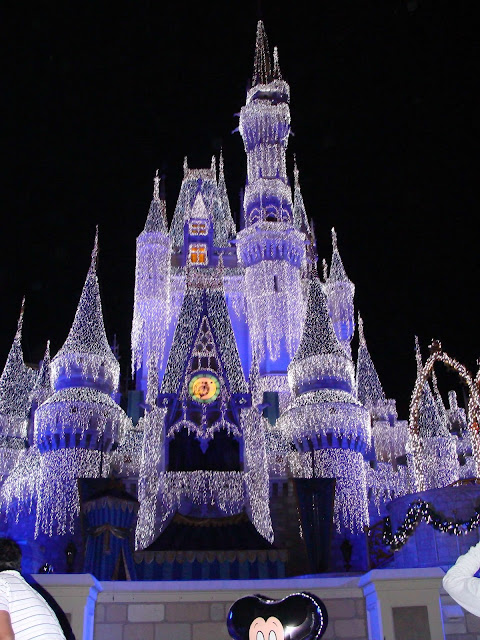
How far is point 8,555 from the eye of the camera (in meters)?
3.42

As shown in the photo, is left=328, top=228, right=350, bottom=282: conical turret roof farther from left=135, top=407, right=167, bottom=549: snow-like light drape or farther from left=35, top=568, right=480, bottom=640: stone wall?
left=35, top=568, right=480, bottom=640: stone wall

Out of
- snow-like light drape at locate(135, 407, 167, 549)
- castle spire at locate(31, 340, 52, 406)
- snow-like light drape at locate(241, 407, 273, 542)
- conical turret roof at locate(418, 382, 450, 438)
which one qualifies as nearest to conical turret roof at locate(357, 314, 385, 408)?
conical turret roof at locate(418, 382, 450, 438)

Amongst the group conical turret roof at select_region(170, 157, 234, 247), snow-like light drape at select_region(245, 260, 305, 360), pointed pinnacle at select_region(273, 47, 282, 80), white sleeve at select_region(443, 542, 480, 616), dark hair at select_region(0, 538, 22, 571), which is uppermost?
pointed pinnacle at select_region(273, 47, 282, 80)

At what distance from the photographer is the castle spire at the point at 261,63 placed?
36.0m

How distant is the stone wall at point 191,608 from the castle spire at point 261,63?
107 ft

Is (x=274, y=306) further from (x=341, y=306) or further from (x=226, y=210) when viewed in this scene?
(x=226, y=210)

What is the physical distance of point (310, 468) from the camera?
2366cm

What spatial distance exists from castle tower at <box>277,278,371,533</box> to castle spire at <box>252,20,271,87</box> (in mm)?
17364

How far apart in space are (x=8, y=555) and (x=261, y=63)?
37063 mm

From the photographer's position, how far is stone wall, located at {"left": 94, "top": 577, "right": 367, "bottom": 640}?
7.40m

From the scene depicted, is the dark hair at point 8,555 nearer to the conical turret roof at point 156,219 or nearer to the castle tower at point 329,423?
the castle tower at point 329,423

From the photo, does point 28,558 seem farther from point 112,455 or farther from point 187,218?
point 187,218

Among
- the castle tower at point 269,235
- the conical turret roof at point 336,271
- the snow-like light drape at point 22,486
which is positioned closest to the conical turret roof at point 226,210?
the castle tower at point 269,235

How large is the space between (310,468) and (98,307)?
10.5 m
